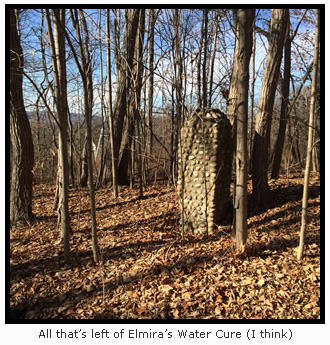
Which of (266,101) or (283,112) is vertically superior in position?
(283,112)

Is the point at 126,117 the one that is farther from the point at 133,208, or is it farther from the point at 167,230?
the point at 167,230

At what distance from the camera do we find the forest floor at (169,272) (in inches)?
120

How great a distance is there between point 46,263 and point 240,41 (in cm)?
436

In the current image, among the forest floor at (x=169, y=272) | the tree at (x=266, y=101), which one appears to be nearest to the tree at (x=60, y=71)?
the forest floor at (x=169, y=272)

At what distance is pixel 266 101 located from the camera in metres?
5.55

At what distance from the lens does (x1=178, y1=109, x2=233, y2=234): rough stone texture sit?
477 centimetres

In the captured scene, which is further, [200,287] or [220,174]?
[220,174]

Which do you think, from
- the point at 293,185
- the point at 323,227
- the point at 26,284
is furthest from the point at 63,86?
the point at 293,185

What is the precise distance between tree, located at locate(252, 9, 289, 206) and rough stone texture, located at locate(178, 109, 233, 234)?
0.90 m

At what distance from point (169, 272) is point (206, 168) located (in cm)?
192

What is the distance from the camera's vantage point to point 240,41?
367 cm

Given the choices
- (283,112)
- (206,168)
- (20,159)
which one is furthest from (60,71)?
(283,112)

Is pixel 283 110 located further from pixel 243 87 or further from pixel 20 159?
pixel 20 159

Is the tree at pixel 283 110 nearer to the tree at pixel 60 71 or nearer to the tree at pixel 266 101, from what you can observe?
the tree at pixel 266 101
